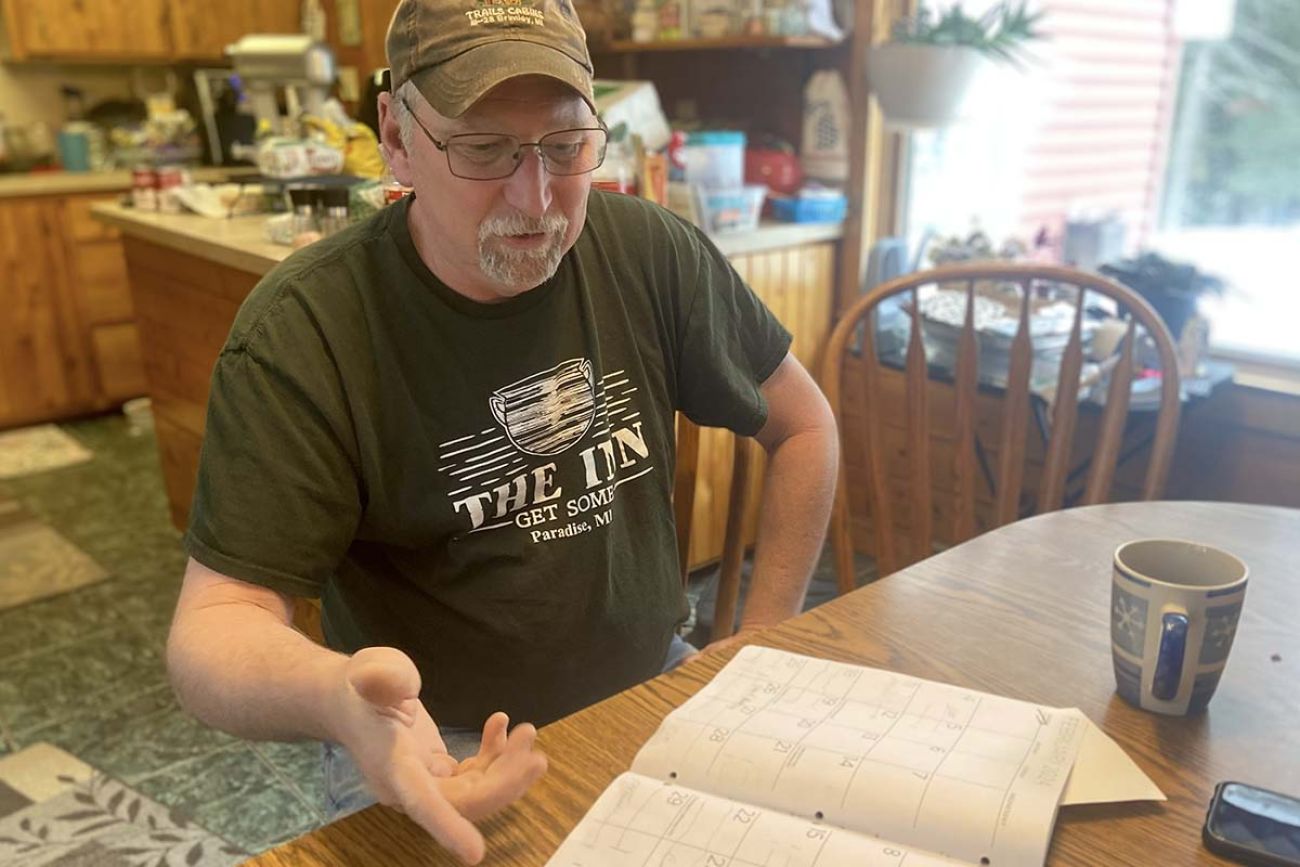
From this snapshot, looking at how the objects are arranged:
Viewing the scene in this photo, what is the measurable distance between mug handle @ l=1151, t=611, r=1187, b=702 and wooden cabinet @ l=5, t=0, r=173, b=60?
4698mm

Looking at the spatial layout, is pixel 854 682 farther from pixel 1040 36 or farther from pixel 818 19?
pixel 818 19

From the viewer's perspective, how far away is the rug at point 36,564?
2.79 m

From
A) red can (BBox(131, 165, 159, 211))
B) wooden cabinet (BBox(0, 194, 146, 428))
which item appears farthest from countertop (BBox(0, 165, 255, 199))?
red can (BBox(131, 165, 159, 211))

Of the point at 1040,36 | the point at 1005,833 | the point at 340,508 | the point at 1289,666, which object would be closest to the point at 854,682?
the point at 1005,833

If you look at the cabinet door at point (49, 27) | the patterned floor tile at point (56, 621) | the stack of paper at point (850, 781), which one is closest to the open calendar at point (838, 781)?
the stack of paper at point (850, 781)

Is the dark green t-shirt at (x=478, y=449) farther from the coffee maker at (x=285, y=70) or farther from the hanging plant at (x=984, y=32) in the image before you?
the coffee maker at (x=285, y=70)

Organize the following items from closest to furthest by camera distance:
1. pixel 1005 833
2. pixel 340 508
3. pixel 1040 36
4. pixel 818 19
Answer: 1. pixel 1005 833
2. pixel 340 508
3. pixel 1040 36
4. pixel 818 19

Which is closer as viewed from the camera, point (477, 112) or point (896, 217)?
point (477, 112)

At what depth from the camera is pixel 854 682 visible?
33.5 inches

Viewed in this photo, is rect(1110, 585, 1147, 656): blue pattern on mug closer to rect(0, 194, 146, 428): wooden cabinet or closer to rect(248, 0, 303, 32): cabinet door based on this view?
rect(0, 194, 146, 428): wooden cabinet

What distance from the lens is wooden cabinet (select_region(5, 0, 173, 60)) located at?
4133 mm

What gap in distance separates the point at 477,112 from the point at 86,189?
12.4 feet

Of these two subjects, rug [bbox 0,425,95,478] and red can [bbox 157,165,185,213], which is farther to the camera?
rug [bbox 0,425,95,478]

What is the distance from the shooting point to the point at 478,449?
1.03 m
